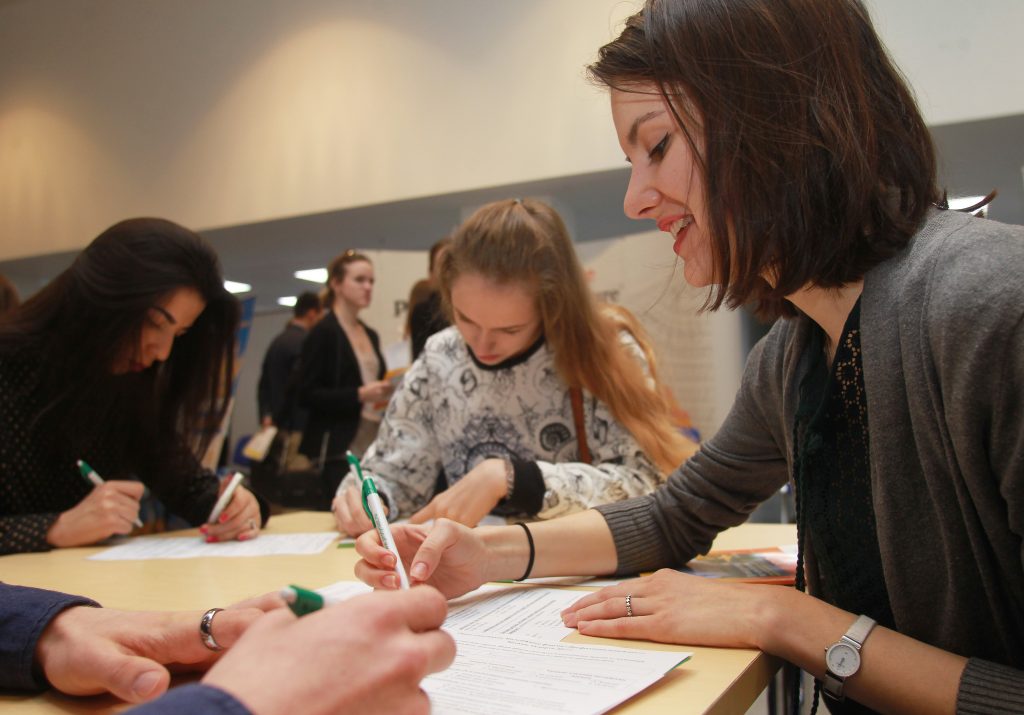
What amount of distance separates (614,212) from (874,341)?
3.78 metres

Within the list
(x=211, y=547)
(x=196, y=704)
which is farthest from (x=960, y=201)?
(x=211, y=547)

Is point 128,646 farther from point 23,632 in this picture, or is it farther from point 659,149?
point 659,149

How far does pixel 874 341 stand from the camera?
81cm

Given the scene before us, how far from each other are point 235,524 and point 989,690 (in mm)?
1355

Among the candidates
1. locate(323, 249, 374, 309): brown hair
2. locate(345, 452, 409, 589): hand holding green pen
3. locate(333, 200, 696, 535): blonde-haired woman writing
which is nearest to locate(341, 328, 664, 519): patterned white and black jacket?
locate(333, 200, 696, 535): blonde-haired woman writing

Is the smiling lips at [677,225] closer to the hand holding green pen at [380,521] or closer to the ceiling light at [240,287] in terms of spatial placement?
the hand holding green pen at [380,521]

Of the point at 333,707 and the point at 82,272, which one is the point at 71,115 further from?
the point at 333,707

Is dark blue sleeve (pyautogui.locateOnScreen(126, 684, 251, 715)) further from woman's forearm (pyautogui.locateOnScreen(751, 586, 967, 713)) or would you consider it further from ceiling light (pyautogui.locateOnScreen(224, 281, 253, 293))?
ceiling light (pyautogui.locateOnScreen(224, 281, 253, 293))

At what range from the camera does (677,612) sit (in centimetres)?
83

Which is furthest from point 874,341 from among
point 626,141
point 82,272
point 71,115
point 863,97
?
point 71,115

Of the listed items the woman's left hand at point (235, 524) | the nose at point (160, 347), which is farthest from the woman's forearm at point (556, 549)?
the nose at point (160, 347)

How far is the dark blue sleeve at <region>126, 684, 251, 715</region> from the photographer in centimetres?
44

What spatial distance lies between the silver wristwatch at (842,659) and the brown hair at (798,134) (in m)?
0.36

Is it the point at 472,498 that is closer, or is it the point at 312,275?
the point at 472,498
